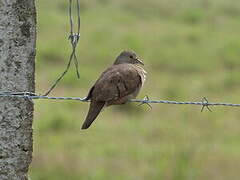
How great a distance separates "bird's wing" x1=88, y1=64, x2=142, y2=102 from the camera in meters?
3.95

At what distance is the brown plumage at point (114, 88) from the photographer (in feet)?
12.9

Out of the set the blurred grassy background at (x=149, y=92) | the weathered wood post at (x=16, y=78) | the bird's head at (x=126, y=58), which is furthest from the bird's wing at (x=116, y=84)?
the blurred grassy background at (x=149, y=92)

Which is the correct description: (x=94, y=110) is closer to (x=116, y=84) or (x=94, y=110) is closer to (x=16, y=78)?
(x=116, y=84)

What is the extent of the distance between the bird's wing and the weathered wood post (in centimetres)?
63

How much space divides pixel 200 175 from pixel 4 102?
4.09 meters

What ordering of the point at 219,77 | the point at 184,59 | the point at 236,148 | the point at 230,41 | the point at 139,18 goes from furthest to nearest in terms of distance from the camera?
the point at 139,18 → the point at 230,41 → the point at 184,59 → the point at 219,77 → the point at 236,148

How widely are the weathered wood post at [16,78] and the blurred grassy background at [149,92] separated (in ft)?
11.8

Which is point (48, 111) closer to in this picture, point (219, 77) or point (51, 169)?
point (51, 169)

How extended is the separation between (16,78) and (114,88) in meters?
0.85

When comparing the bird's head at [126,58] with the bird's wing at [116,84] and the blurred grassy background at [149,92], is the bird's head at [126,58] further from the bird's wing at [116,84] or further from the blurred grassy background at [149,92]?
the blurred grassy background at [149,92]

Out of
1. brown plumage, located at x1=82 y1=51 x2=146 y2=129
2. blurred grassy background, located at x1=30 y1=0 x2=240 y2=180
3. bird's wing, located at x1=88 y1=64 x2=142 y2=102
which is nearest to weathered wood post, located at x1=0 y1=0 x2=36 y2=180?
brown plumage, located at x1=82 y1=51 x2=146 y2=129

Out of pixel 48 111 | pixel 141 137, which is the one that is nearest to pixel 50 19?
pixel 48 111

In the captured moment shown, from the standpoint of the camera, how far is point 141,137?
8805 mm

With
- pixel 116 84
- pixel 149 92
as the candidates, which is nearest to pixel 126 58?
pixel 116 84
